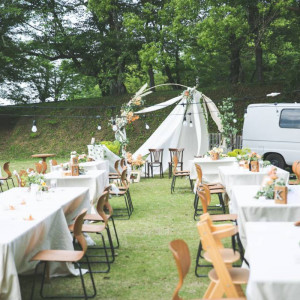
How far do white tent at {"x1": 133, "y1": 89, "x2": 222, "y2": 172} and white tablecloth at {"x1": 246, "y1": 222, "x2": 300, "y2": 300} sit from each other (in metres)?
10.3

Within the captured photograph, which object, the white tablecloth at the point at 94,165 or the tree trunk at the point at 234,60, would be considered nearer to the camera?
the white tablecloth at the point at 94,165

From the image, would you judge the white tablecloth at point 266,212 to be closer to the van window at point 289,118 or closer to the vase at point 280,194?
the vase at point 280,194

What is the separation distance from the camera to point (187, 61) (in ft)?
62.8

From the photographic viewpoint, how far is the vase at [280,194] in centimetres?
481

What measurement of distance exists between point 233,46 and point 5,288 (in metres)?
15.7

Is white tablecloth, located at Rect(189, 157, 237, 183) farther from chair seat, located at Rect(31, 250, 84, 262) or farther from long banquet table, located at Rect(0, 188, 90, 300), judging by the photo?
chair seat, located at Rect(31, 250, 84, 262)

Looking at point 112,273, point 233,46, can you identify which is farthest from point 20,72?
point 112,273

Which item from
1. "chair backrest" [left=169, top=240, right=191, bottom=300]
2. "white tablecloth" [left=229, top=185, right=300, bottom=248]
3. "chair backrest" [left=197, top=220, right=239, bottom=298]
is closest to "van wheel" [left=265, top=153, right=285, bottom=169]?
"white tablecloth" [left=229, top=185, right=300, bottom=248]

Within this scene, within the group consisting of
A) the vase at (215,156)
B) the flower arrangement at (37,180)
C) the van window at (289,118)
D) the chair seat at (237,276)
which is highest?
the van window at (289,118)

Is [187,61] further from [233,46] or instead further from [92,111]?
[92,111]

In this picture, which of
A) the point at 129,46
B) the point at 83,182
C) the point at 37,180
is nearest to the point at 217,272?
the point at 37,180

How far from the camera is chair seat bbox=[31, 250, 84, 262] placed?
4.21m

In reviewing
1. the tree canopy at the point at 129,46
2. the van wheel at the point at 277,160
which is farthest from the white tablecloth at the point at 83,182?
the tree canopy at the point at 129,46

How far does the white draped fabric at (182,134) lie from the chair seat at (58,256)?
9.81 m
